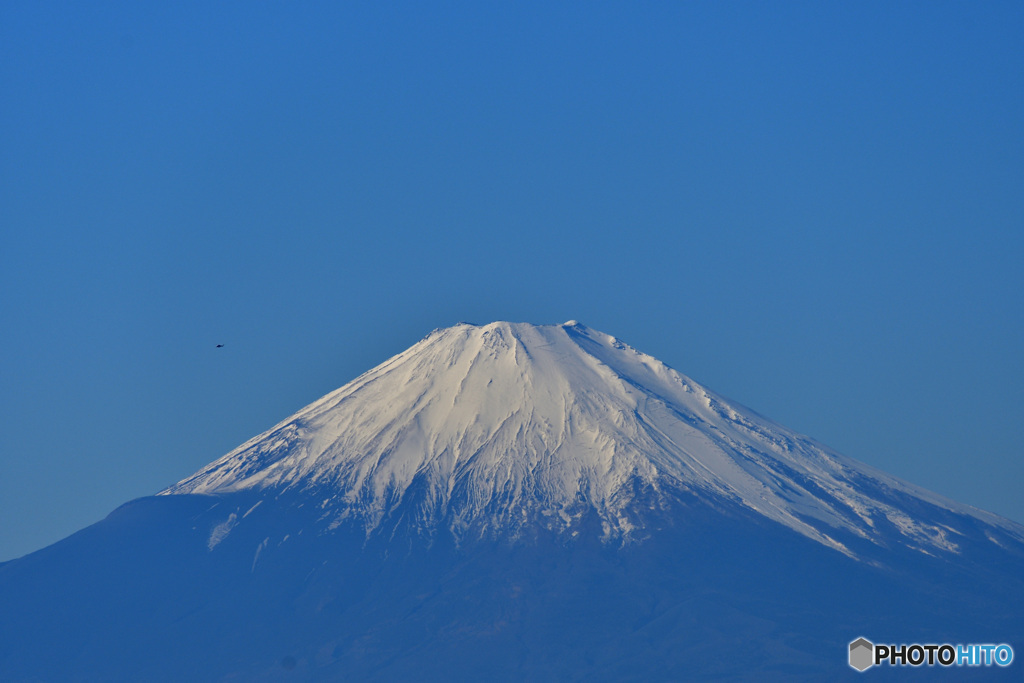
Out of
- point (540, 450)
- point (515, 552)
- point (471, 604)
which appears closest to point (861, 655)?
point (515, 552)

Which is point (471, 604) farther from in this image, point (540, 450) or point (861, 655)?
point (861, 655)

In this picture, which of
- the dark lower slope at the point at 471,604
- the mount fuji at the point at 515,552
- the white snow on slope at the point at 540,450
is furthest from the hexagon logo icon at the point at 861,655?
the white snow on slope at the point at 540,450

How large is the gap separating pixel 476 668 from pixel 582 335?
146 feet

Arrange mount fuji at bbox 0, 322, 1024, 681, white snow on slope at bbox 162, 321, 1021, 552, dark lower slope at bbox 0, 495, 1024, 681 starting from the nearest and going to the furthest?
dark lower slope at bbox 0, 495, 1024, 681
mount fuji at bbox 0, 322, 1024, 681
white snow on slope at bbox 162, 321, 1021, 552

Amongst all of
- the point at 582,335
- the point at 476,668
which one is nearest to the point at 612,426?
the point at 582,335

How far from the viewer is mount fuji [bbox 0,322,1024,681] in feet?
399

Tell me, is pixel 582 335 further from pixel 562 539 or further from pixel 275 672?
pixel 275 672

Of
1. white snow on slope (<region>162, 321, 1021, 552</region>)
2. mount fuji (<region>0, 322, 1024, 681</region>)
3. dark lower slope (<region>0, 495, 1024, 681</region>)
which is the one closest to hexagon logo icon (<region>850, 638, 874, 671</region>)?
mount fuji (<region>0, 322, 1024, 681</region>)

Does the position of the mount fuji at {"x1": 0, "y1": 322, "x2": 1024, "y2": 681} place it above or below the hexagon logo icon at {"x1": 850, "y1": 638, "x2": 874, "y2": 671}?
above

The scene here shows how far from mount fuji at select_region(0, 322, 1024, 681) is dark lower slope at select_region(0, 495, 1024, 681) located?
0.65 feet

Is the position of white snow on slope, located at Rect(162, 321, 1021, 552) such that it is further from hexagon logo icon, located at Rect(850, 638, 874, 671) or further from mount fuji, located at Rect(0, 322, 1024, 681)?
hexagon logo icon, located at Rect(850, 638, 874, 671)

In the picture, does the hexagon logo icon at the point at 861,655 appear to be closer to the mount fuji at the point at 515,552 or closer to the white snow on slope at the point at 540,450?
the mount fuji at the point at 515,552

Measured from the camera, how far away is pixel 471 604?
125625 millimetres

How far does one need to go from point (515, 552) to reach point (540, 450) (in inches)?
431
